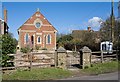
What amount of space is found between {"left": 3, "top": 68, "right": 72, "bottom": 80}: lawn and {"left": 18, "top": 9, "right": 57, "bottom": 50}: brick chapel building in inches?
1717

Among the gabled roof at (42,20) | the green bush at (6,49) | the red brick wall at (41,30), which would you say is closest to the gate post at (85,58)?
the green bush at (6,49)

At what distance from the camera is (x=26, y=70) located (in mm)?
15211

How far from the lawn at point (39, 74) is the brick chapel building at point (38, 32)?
4360cm

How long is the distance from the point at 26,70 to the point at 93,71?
15.2 ft

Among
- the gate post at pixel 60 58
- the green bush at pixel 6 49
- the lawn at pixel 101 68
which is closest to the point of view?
the green bush at pixel 6 49

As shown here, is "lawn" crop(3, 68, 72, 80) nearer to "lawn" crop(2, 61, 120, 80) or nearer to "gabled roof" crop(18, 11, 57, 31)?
"lawn" crop(2, 61, 120, 80)

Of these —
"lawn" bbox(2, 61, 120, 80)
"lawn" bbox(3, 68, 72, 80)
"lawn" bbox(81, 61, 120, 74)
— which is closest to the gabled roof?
"lawn" bbox(81, 61, 120, 74)

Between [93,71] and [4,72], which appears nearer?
[4,72]

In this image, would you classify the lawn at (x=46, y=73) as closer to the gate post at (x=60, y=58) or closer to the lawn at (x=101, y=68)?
the lawn at (x=101, y=68)

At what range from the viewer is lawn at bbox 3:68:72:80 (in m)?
13.5

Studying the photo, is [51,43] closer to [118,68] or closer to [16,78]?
[118,68]

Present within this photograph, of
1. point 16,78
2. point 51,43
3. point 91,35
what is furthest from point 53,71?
point 51,43

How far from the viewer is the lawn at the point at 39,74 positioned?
1352 cm

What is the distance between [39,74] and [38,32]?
46.3 meters
